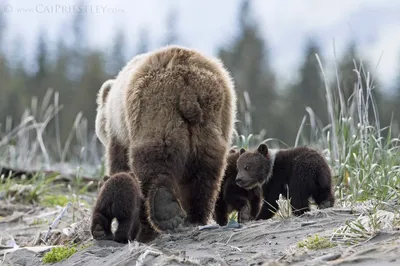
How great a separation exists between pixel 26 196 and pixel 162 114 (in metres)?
4.69

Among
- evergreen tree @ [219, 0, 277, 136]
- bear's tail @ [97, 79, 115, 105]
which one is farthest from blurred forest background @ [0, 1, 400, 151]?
bear's tail @ [97, 79, 115, 105]

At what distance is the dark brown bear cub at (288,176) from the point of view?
259 inches

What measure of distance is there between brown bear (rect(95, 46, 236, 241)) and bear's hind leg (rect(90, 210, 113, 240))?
0.34m

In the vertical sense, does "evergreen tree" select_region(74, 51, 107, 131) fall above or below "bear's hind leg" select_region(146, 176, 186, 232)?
above

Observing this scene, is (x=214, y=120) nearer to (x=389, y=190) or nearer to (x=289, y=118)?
(x=389, y=190)

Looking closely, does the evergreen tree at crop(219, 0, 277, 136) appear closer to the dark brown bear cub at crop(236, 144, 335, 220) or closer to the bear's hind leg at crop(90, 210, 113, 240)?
the dark brown bear cub at crop(236, 144, 335, 220)

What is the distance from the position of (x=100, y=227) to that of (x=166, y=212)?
0.53m

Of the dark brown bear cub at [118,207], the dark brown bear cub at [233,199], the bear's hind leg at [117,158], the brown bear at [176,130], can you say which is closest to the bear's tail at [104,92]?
the bear's hind leg at [117,158]

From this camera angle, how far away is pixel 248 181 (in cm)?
688

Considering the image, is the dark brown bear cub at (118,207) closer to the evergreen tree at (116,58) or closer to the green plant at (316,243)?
the green plant at (316,243)

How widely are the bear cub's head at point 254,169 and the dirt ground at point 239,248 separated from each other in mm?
728

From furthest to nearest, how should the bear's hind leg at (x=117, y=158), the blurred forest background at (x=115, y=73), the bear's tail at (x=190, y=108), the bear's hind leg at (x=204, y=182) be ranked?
the blurred forest background at (x=115, y=73), the bear's hind leg at (x=117, y=158), the bear's hind leg at (x=204, y=182), the bear's tail at (x=190, y=108)

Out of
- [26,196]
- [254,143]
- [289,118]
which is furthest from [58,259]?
[289,118]

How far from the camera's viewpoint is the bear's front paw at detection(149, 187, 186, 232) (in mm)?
5965
